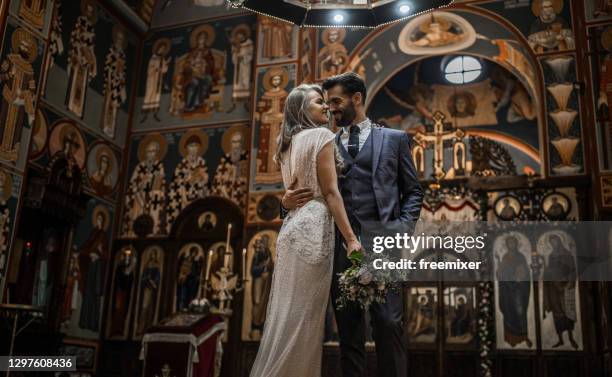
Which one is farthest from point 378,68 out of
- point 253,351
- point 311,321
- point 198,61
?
point 311,321

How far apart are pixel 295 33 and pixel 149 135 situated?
3389 mm

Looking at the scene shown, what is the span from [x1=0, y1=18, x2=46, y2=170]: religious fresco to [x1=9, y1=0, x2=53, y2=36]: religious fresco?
0.15 m

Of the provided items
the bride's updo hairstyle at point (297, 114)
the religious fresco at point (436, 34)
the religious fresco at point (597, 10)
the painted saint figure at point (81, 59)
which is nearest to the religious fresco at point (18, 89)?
the painted saint figure at point (81, 59)

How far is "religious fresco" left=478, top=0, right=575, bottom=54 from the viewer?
9.67 meters

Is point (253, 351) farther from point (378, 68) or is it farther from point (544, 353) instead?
point (378, 68)

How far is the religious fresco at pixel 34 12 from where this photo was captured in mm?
8977

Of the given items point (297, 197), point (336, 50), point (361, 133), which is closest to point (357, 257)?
point (297, 197)

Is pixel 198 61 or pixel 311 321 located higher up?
pixel 198 61

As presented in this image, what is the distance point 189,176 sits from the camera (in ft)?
37.2

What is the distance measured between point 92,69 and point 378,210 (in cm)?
904

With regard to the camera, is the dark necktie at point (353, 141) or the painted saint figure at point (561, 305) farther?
the painted saint figure at point (561, 305)

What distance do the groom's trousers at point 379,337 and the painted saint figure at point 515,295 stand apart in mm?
5649

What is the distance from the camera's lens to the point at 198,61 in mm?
12008

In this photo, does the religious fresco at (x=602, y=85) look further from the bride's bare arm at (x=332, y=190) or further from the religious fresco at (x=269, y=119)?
the bride's bare arm at (x=332, y=190)
